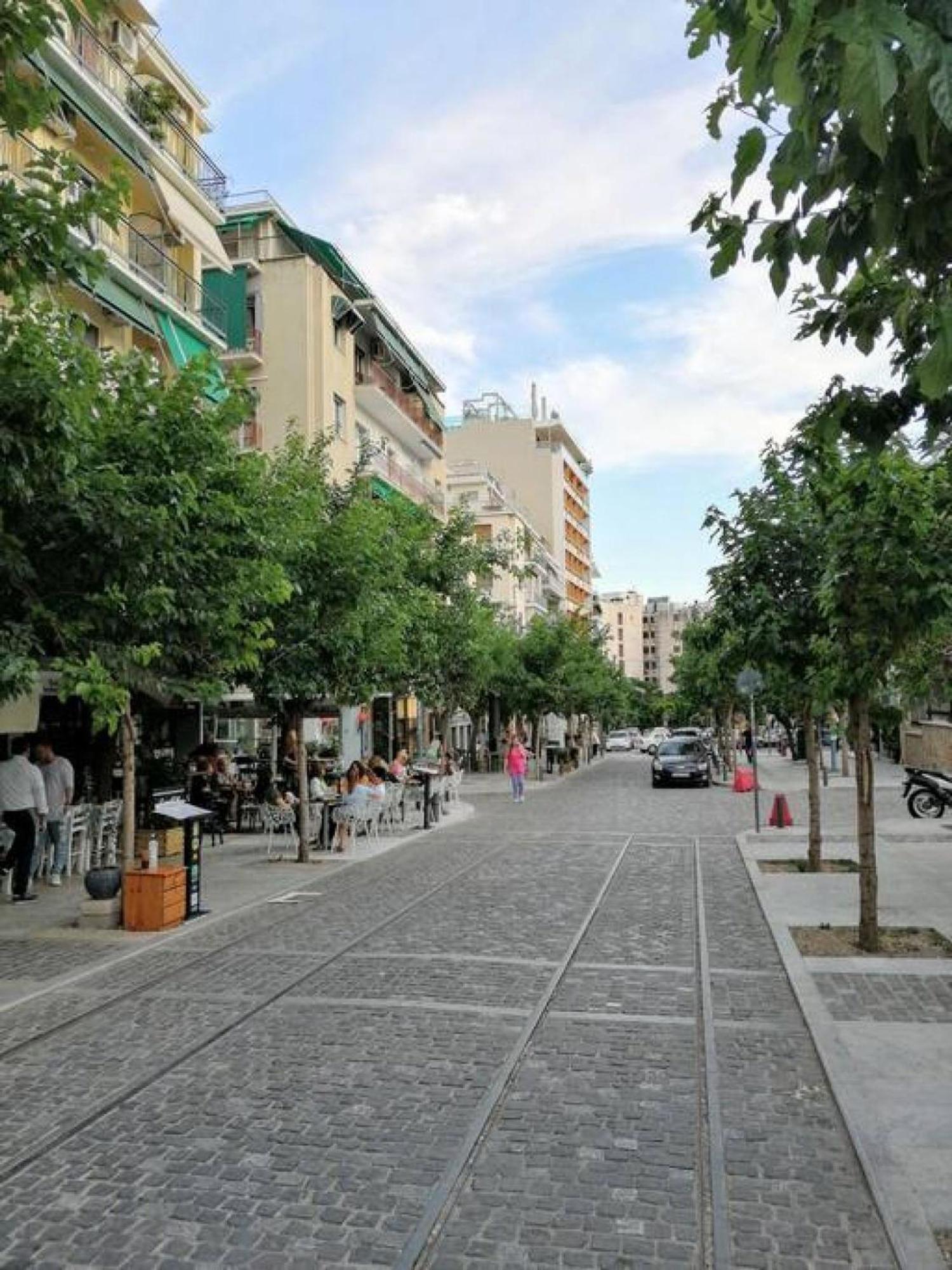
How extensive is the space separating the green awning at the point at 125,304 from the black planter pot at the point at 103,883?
44.8 ft

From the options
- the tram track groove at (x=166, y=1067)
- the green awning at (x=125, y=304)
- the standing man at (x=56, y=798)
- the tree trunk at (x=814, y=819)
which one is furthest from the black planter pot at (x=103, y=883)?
the green awning at (x=125, y=304)

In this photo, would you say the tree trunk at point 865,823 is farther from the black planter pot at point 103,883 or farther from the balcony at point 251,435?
the balcony at point 251,435

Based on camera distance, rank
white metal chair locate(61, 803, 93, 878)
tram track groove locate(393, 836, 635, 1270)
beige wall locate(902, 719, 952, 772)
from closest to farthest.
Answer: tram track groove locate(393, 836, 635, 1270)
white metal chair locate(61, 803, 93, 878)
beige wall locate(902, 719, 952, 772)

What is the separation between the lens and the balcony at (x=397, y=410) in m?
37.3

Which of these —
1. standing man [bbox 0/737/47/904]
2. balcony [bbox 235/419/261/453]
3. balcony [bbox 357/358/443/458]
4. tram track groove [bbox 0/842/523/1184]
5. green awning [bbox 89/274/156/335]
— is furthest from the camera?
balcony [bbox 357/358/443/458]

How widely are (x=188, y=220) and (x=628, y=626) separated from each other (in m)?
167

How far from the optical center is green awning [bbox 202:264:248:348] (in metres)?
31.9

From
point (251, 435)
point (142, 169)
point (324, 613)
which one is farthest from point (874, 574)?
point (251, 435)

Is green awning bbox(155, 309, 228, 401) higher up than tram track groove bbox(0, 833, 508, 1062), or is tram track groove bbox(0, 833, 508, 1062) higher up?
green awning bbox(155, 309, 228, 401)

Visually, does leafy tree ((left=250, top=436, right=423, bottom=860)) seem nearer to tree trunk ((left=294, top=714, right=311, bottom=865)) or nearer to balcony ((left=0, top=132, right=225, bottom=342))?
tree trunk ((left=294, top=714, right=311, bottom=865))

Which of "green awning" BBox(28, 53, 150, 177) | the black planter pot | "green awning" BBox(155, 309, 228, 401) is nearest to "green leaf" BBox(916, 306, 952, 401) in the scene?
the black planter pot

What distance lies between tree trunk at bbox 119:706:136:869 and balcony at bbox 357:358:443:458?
1063 inches

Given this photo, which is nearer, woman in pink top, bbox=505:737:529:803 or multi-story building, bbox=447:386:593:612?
woman in pink top, bbox=505:737:529:803

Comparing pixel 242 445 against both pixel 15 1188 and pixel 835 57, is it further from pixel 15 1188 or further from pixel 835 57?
pixel 835 57
